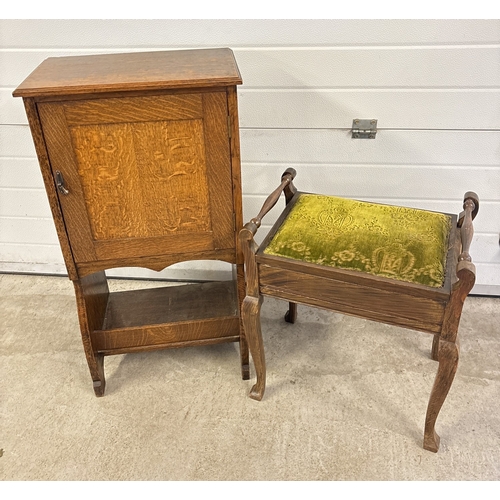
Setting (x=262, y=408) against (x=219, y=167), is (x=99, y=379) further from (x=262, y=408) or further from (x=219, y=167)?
(x=219, y=167)

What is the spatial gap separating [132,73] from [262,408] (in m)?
1.28

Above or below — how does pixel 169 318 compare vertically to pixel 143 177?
below

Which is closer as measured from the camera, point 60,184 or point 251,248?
point 60,184

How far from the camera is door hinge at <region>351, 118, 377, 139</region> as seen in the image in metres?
2.04

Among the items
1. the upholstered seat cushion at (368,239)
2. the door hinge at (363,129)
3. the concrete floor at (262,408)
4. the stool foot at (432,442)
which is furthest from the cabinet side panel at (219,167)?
the stool foot at (432,442)

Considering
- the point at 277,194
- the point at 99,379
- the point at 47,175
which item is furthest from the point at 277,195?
the point at 99,379

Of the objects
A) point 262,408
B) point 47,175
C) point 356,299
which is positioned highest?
point 47,175

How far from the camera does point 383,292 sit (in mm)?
1501

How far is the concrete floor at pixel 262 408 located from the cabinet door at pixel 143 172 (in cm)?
65

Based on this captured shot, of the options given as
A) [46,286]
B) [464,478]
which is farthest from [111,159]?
[464,478]

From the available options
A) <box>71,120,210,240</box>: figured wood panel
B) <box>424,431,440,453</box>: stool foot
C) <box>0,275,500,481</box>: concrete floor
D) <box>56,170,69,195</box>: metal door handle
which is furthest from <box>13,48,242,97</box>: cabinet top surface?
<box>424,431,440,453</box>: stool foot

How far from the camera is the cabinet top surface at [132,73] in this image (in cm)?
135

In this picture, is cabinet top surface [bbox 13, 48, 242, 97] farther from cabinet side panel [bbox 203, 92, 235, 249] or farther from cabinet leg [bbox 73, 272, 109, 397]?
cabinet leg [bbox 73, 272, 109, 397]
